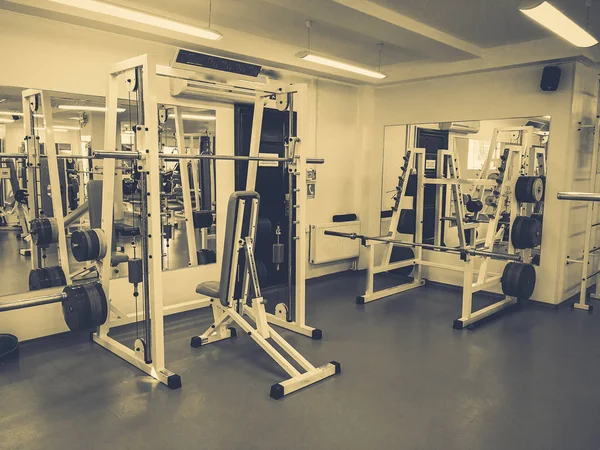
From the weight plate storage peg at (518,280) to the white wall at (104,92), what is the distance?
2236 millimetres

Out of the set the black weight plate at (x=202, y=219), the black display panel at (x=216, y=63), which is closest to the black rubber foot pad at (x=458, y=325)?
the black weight plate at (x=202, y=219)

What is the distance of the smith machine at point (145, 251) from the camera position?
2930 mm

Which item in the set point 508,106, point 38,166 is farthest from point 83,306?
point 508,106

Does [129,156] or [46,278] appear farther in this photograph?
[46,278]

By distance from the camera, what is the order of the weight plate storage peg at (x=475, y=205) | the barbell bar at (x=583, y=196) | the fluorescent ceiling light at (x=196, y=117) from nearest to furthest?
the barbell bar at (x=583, y=196) → the fluorescent ceiling light at (x=196, y=117) → the weight plate storage peg at (x=475, y=205)

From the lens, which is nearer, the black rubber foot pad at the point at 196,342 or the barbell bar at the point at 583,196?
the barbell bar at the point at 583,196

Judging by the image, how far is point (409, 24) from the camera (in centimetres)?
400

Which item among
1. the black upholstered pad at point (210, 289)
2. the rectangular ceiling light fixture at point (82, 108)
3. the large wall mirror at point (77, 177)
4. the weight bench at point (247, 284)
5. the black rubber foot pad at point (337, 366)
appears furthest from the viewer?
the rectangular ceiling light fixture at point (82, 108)

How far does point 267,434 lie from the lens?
2.53m

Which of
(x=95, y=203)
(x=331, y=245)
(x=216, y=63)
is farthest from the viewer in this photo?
(x=331, y=245)

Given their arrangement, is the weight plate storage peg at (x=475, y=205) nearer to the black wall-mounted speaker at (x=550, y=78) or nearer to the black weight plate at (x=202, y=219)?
the black wall-mounted speaker at (x=550, y=78)

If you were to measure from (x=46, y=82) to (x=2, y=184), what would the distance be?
2.77ft

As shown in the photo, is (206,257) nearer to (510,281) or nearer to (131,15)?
(131,15)

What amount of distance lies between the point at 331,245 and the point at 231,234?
280 centimetres
